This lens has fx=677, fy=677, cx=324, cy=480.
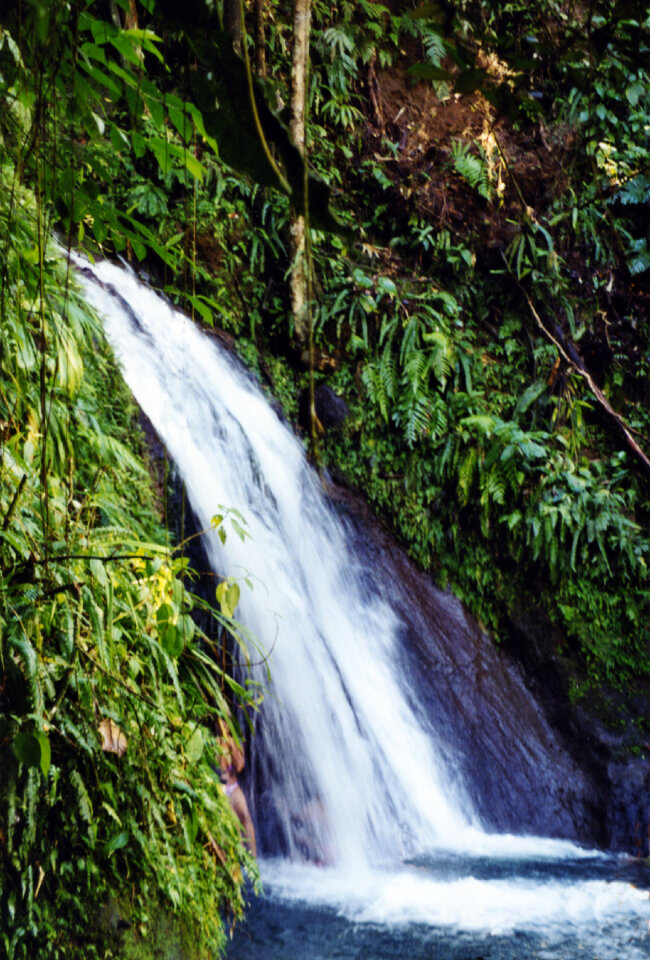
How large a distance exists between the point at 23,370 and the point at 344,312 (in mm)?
4607

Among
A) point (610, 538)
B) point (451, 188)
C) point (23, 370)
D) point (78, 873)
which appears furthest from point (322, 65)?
point (78, 873)

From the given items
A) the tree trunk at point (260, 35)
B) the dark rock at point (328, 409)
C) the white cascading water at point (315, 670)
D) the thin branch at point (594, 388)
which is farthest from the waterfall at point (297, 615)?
the thin branch at point (594, 388)

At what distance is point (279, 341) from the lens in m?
6.88

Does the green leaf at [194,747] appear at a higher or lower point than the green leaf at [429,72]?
lower

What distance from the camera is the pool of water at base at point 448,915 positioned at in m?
2.90

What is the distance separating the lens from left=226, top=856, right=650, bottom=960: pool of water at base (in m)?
2.90

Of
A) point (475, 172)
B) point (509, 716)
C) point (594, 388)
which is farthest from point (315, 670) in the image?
point (475, 172)

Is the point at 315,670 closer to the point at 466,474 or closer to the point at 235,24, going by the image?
the point at 466,474

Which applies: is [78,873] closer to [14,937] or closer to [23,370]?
[14,937]

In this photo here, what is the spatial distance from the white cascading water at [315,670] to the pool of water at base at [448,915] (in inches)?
0.7

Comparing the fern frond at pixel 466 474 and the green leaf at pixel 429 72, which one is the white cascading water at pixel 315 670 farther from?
the green leaf at pixel 429 72

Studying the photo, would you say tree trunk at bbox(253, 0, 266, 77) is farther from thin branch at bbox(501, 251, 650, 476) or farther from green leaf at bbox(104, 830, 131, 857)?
thin branch at bbox(501, 251, 650, 476)

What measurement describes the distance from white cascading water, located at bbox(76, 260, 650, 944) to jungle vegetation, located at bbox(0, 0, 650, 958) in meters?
0.39

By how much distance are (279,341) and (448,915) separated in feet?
16.9
